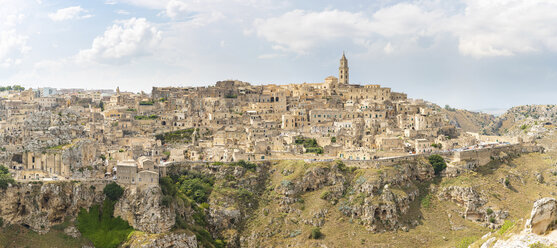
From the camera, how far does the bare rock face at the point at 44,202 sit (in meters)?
48.0

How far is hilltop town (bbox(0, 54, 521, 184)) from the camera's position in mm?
55625

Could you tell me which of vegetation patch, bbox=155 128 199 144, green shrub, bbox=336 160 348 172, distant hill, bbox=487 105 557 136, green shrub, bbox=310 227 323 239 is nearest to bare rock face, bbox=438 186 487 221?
green shrub, bbox=336 160 348 172

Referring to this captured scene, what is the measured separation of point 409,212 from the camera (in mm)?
54969

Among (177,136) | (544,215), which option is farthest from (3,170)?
(544,215)

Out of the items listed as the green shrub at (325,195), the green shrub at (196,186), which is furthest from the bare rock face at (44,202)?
the green shrub at (325,195)

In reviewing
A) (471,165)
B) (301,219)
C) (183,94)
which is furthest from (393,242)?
(183,94)

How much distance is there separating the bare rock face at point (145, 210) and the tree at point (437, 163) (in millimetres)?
35067

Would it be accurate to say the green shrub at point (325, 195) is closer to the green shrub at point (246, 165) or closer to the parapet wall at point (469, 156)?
the parapet wall at point (469, 156)

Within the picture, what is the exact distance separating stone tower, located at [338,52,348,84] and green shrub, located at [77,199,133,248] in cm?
6724

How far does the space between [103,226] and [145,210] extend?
487cm

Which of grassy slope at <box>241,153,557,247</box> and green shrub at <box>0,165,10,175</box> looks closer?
grassy slope at <box>241,153,557,247</box>

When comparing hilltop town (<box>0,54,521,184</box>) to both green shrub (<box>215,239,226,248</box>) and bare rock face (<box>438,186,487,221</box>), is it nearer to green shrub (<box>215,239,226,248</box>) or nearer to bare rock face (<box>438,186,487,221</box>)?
bare rock face (<box>438,186,487,221</box>)

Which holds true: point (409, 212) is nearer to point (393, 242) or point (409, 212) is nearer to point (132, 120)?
point (393, 242)

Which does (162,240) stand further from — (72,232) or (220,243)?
(72,232)
